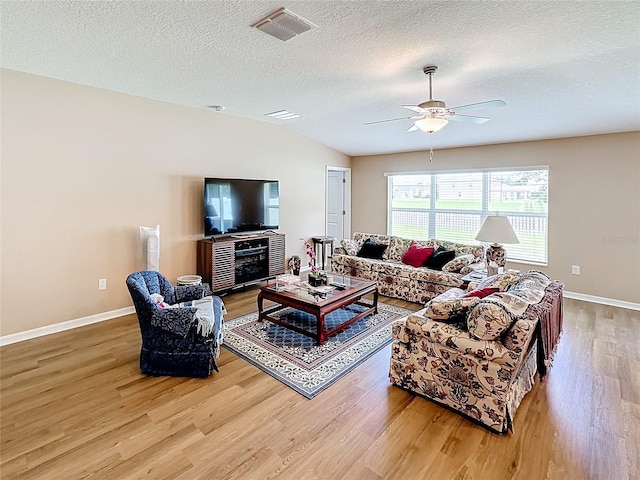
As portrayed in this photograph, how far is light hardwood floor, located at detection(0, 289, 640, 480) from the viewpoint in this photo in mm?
1960

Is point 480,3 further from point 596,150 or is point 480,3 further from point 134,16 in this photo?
point 596,150

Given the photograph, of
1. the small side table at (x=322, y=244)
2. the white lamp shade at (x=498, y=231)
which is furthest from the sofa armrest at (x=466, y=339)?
the small side table at (x=322, y=244)

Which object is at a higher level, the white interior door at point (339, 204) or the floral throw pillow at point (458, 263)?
the white interior door at point (339, 204)

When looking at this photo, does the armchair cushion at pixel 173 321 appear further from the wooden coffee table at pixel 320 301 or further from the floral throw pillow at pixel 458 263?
the floral throw pillow at pixel 458 263

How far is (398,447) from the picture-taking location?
2121 mm

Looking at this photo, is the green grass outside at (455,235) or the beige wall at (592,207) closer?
the beige wall at (592,207)

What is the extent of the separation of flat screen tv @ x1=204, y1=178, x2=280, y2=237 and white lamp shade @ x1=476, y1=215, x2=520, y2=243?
339 cm

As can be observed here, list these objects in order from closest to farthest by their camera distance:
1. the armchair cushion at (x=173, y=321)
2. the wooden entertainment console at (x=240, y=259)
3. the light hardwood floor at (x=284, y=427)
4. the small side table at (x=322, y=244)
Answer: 1. the light hardwood floor at (x=284, y=427)
2. the armchair cushion at (x=173, y=321)
3. the wooden entertainment console at (x=240, y=259)
4. the small side table at (x=322, y=244)

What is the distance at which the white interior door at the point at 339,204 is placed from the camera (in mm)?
7781

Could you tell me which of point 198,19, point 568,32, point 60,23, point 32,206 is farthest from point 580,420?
point 32,206

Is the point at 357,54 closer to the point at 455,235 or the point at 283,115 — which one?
the point at 283,115

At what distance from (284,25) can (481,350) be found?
106 inches

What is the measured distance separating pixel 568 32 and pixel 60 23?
3796 mm

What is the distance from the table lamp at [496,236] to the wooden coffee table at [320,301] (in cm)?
141
